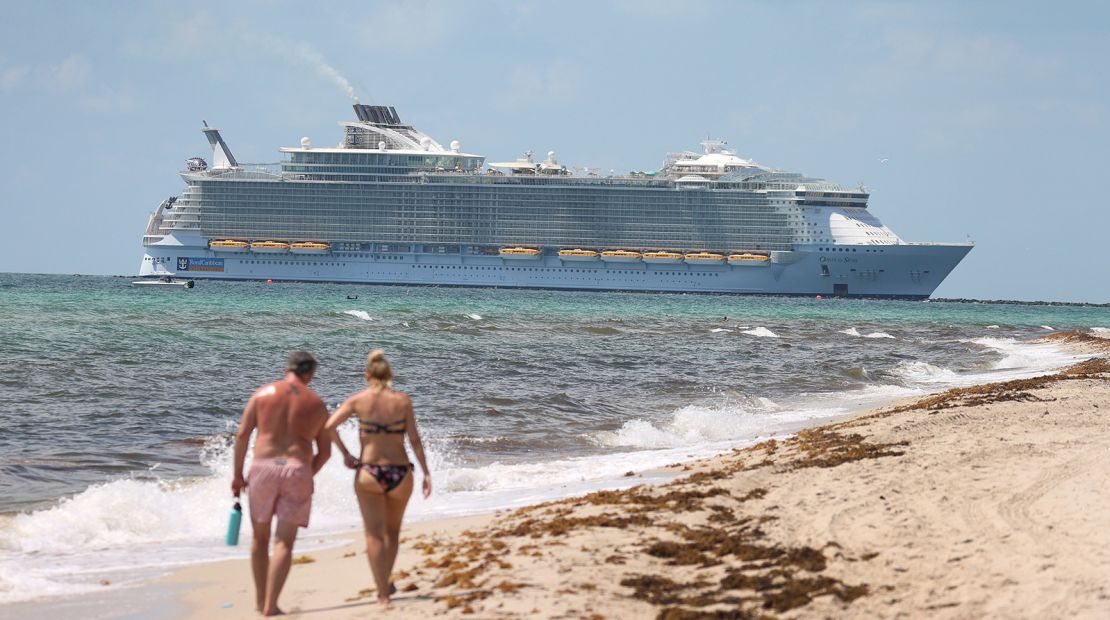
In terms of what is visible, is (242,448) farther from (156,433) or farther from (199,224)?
(199,224)

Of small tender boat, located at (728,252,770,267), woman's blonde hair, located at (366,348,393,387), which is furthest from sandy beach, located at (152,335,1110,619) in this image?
small tender boat, located at (728,252,770,267)

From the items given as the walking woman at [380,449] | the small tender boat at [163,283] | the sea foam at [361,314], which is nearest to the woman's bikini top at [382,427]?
the walking woman at [380,449]

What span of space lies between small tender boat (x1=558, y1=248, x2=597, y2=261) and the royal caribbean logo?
86.6 ft

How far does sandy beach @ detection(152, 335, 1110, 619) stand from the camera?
18.3 ft

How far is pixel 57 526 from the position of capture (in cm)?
891

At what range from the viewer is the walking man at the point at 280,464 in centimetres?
626

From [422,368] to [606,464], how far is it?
1176cm

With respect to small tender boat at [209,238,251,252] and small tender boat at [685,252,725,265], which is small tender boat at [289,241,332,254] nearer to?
small tender boat at [209,238,251,252]

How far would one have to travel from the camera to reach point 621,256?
300 feet

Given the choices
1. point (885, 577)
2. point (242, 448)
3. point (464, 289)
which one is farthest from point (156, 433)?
point (464, 289)

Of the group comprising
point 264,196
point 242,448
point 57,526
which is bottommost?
point 57,526

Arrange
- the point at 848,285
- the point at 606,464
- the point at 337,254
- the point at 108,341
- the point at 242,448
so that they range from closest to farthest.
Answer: the point at 242,448
the point at 606,464
the point at 108,341
the point at 848,285
the point at 337,254

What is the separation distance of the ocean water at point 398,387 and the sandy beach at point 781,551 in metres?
1.49

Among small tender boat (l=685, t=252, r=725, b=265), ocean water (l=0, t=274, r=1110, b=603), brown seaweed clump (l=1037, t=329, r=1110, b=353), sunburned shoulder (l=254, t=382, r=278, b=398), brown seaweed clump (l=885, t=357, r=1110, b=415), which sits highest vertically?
small tender boat (l=685, t=252, r=725, b=265)
